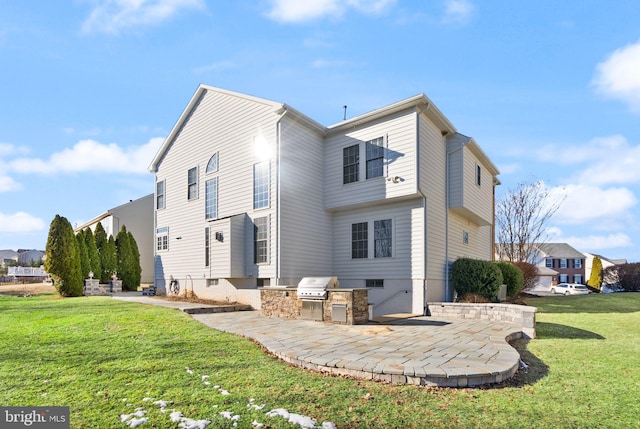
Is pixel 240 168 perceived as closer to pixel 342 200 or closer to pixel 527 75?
pixel 342 200

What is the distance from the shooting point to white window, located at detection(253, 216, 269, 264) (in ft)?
40.0

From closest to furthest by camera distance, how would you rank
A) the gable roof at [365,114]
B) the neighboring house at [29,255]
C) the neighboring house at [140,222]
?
1. the gable roof at [365,114]
2. the neighboring house at [140,222]
3. the neighboring house at [29,255]

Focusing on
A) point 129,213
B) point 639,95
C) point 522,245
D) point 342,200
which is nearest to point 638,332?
point 639,95

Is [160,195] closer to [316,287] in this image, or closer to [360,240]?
[360,240]

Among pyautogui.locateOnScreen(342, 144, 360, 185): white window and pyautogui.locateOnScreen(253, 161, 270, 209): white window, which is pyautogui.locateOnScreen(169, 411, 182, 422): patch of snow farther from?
pyautogui.locateOnScreen(342, 144, 360, 185): white window

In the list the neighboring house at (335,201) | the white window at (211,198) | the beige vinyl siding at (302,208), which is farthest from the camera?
the white window at (211,198)

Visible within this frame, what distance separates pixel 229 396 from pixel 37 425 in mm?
1788

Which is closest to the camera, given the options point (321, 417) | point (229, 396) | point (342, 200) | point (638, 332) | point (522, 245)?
point (321, 417)

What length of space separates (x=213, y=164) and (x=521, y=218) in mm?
22044

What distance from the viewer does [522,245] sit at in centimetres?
2569

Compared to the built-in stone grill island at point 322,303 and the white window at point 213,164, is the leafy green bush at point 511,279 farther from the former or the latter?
the white window at point 213,164

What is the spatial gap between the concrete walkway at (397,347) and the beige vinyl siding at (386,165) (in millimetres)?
4189

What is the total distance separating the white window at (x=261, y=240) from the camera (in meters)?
12.2

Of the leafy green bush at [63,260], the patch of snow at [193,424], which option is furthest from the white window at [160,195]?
the patch of snow at [193,424]
